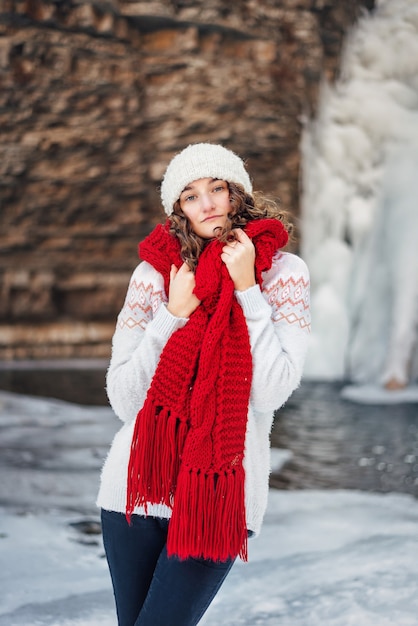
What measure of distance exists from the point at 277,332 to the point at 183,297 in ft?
0.67

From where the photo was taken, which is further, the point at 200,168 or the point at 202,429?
the point at 200,168

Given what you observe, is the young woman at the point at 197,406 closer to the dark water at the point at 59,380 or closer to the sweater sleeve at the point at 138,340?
the sweater sleeve at the point at 138,340

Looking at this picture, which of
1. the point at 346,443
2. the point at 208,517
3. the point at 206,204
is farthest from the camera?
the point at 346,443

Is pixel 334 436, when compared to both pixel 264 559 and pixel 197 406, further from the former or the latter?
pixel 197 406

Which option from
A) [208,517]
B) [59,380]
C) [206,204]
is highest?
[206,204]

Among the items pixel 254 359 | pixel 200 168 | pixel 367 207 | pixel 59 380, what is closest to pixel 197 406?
pixel 254 359

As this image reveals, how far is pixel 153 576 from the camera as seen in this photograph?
147cm

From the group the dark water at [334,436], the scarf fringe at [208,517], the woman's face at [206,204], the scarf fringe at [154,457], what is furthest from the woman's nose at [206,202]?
the dark water at [334,436]

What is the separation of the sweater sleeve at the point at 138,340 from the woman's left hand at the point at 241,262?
14cm

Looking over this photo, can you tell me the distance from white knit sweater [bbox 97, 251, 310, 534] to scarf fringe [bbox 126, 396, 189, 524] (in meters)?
0.04

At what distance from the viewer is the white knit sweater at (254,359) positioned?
151 cm

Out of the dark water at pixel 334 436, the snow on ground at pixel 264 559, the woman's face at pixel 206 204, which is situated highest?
the woman's face at pixel 206 204

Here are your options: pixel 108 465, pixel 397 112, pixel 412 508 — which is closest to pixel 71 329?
pixel 397 112

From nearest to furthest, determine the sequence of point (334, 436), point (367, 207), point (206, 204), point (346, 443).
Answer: point (206, 204), point (346, 443), point (334, 436), point (367, 207)
